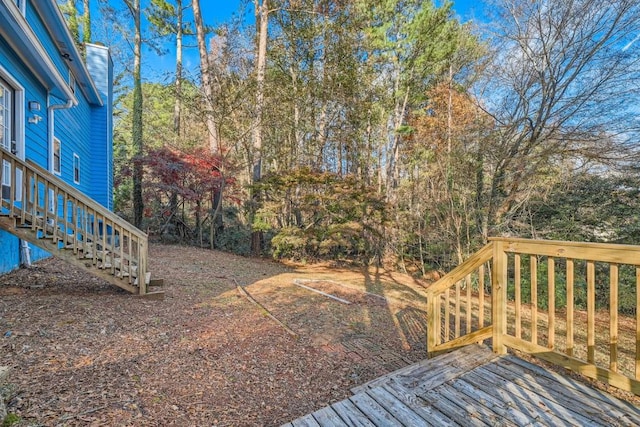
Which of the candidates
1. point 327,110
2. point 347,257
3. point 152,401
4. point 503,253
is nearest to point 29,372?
point 152,401

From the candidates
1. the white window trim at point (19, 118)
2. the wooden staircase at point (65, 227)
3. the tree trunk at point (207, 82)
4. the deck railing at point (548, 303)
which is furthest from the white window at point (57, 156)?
the deck railing at point (548, 303)

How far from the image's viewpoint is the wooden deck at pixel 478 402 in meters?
1.99

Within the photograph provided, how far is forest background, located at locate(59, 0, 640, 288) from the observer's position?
757cm

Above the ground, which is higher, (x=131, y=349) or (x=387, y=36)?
(x=387, y=36)

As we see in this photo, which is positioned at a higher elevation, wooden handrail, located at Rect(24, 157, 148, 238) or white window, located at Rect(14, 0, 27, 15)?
white window, located at Rect(14, 0, 27, 15)

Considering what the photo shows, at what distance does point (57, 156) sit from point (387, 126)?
11245mm

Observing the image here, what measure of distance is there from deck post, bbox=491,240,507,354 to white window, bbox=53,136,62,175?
868 cm

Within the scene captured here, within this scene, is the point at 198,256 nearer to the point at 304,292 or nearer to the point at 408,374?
the point at 304,292

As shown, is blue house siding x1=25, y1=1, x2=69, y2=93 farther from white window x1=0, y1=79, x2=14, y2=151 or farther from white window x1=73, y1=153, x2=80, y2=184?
white window x1=73, y1=153, x2=80, y2=184

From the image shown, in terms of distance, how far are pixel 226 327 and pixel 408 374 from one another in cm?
243

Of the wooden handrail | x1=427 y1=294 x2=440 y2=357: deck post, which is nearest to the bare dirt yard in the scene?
x1=427 y1=294 x2=440 y2=357: deck post

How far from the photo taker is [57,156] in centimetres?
731

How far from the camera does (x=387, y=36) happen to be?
12977 millimetres

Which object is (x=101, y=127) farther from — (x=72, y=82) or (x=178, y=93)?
(x=178, y=93)
